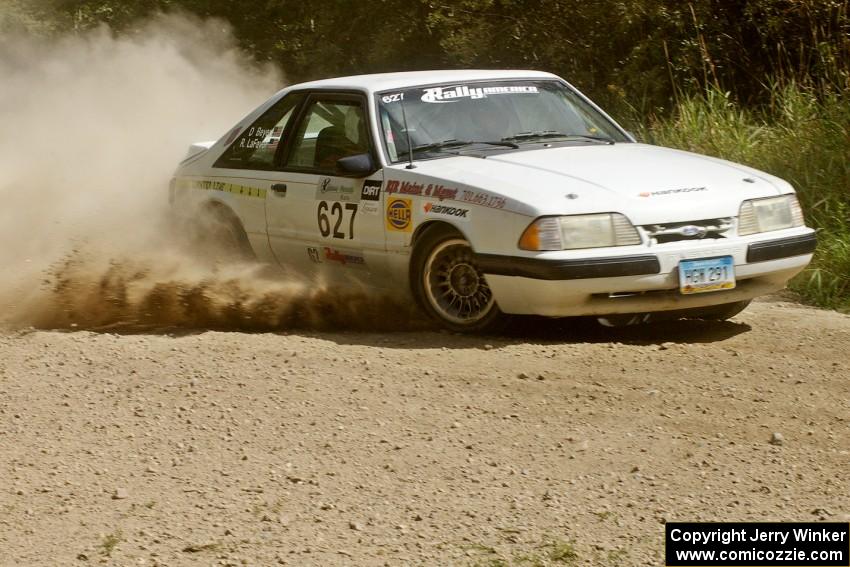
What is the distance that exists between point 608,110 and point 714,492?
9.41 meters

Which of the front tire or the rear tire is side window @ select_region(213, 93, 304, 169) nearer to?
the rear tire

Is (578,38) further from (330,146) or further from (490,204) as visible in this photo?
(490,204)

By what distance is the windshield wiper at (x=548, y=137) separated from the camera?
7.49 meters

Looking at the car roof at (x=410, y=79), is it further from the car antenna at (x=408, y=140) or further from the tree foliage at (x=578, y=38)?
the tree foliage at (x=578, y=38)

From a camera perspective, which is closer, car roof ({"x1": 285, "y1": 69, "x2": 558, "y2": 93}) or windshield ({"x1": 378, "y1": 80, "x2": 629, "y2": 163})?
windshield ({"x1": 378, "y1": 80, "x2": 629, "y2": 163})

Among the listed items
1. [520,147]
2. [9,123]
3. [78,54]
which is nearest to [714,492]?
[520,147]

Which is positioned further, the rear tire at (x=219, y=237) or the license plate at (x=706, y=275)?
the rear tire at (x=219, y=237)

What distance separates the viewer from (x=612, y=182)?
258 inches

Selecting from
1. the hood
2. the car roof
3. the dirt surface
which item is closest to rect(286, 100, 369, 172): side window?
the car roof

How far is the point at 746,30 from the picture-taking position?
13.1 m

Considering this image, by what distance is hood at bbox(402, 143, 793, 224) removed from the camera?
20.8ft

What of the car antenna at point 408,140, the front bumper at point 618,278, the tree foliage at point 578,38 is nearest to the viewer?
the front bumper at point 618,278

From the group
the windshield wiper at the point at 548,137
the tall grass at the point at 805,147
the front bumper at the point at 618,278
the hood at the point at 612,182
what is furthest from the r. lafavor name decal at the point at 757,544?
the tall grass at the point at 805,147

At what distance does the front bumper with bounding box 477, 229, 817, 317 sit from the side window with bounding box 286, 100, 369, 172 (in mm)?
1357
